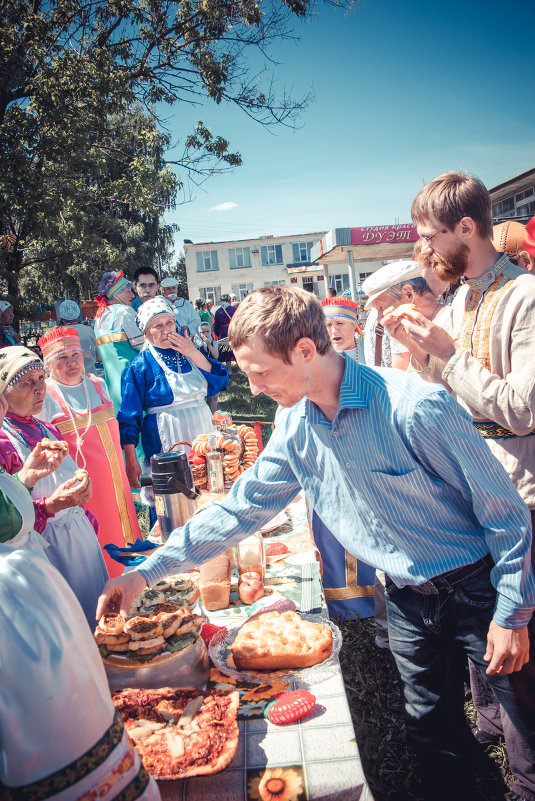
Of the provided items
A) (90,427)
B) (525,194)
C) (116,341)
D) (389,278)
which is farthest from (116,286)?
(525,194)

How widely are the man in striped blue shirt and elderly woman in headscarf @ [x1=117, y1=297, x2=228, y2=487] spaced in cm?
213

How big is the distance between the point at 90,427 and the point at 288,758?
9.97 feet

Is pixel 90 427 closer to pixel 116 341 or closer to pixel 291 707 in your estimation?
pixel 116 341

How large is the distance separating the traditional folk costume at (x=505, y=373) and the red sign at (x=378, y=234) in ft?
50.6

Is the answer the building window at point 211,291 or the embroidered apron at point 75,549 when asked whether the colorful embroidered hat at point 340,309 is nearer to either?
the embroidered apron at point 75,549

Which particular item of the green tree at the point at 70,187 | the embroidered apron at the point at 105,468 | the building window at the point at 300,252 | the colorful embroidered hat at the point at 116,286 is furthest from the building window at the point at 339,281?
the embroidered apron at the point at 105,468

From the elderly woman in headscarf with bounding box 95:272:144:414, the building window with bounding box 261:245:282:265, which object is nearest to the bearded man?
the elderly woman in headscarf with bounding box 95:272:144:414

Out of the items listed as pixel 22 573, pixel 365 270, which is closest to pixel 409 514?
pixel 22 573

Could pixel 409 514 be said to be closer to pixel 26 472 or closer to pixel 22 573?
pixel 22 573

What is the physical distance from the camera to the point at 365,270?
3959cm

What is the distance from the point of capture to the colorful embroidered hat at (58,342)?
3621mm

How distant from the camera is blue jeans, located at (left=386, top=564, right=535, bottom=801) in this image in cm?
157

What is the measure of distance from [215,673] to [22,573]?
0.95 m

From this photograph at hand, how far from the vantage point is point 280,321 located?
4.61ft
